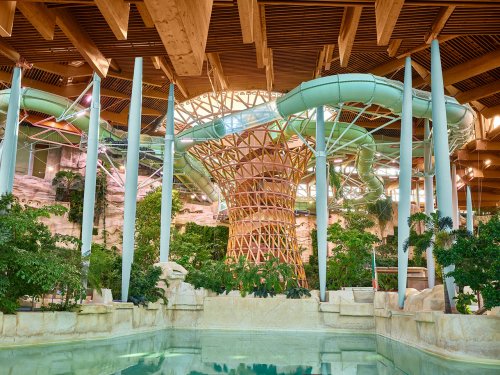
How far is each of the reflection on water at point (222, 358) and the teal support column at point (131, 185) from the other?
2149 millimetres

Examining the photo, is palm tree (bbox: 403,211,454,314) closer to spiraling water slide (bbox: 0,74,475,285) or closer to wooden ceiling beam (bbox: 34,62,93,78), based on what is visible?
spiraling water slide (bbox: 0,74,475,285)

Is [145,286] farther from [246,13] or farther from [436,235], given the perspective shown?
[246,13]

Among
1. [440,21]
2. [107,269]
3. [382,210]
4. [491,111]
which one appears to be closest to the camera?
[440,21]

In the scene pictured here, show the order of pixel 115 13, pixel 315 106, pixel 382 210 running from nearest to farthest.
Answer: pixel 115 13 < pixel 315 106 < pixel 382 210

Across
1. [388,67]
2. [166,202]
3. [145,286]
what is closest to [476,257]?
[145,286]

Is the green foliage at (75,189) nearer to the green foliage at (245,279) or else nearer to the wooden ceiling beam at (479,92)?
the green foliage at (245,279)

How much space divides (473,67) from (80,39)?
972 cm

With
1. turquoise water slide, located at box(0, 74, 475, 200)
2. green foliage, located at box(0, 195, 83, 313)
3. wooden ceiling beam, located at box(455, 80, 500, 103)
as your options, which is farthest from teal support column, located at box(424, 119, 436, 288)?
green foliage, located at box(0, 195, 83, 313)

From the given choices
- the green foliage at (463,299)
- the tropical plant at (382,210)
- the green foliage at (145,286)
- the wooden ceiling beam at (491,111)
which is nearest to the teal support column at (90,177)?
the green foliage at (145,286)

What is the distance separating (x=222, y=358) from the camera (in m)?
7.15

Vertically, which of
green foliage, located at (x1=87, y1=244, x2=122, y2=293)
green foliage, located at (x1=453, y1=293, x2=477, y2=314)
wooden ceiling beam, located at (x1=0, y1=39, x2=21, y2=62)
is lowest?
green foliage, located at (x1=453, y1=293, x2=477, y2=314)

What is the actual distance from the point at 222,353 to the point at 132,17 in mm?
5386

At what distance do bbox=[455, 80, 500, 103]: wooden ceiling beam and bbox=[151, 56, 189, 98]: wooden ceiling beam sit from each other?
28.7ft

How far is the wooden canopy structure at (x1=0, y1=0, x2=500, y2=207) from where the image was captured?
3.62 metres
